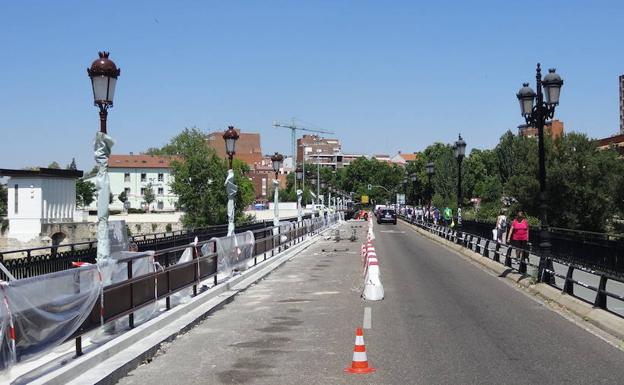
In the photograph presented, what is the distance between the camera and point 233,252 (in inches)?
730

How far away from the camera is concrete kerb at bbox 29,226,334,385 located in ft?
24.2

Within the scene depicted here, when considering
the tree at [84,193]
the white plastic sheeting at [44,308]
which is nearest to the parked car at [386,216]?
the tree at [84,193]

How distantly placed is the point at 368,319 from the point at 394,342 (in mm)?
2229

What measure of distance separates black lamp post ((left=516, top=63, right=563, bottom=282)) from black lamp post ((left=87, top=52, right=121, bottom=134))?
10923mm

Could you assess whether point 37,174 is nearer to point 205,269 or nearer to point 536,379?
point 205,269

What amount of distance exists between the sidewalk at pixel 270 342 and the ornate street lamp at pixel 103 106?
242cm

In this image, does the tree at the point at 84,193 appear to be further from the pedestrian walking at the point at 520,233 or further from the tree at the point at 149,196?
the pedestrian walking at the point at 520,233

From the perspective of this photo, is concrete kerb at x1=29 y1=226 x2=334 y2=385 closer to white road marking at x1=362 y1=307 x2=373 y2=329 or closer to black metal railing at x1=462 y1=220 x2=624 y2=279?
white road marking at x1=362 y1=307 x2=373 y2=329

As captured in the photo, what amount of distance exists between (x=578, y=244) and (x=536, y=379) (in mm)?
16050

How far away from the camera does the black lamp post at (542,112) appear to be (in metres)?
16.8

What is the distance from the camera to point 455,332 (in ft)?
35.5

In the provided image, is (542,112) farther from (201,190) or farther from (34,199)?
(201,190)

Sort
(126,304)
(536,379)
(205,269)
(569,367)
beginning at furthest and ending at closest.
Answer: (205,269) < (126,304) < (569,367) < (536,379)

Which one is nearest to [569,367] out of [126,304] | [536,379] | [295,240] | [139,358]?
[536,379]
